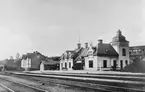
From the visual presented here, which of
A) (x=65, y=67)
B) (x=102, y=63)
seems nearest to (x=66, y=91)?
(x=102, y=63)

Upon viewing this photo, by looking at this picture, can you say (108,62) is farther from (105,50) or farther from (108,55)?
(105,50)

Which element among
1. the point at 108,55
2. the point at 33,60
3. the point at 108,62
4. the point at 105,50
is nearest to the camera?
the point at 108,62

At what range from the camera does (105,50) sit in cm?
4453

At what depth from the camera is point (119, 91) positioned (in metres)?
12.0

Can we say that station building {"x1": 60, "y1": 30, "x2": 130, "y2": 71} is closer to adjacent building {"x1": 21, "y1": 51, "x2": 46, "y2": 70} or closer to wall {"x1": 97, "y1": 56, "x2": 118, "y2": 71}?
wall {"x1": 97, "y1": 56, "x2": 118, "y2": 71}

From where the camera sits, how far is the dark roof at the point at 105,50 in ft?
143

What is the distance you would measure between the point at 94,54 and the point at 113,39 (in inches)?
272

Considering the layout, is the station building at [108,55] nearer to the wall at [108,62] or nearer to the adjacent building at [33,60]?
the wall at [108,62]

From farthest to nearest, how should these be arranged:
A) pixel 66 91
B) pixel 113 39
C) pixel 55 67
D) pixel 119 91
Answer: pixel 55 67, pixel 113 39, pixel 66 91, pixel 119 91

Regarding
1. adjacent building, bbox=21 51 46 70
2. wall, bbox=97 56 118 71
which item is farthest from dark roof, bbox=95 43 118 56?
adjacent building, bbox=21 51 46 70

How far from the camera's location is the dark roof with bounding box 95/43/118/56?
4353 centimetres

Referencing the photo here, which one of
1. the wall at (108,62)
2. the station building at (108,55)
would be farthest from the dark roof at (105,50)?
the wall at (108,62)

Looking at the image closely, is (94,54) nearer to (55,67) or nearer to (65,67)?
(65,67)

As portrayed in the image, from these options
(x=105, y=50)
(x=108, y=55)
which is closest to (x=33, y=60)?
(x=105, y=50)
